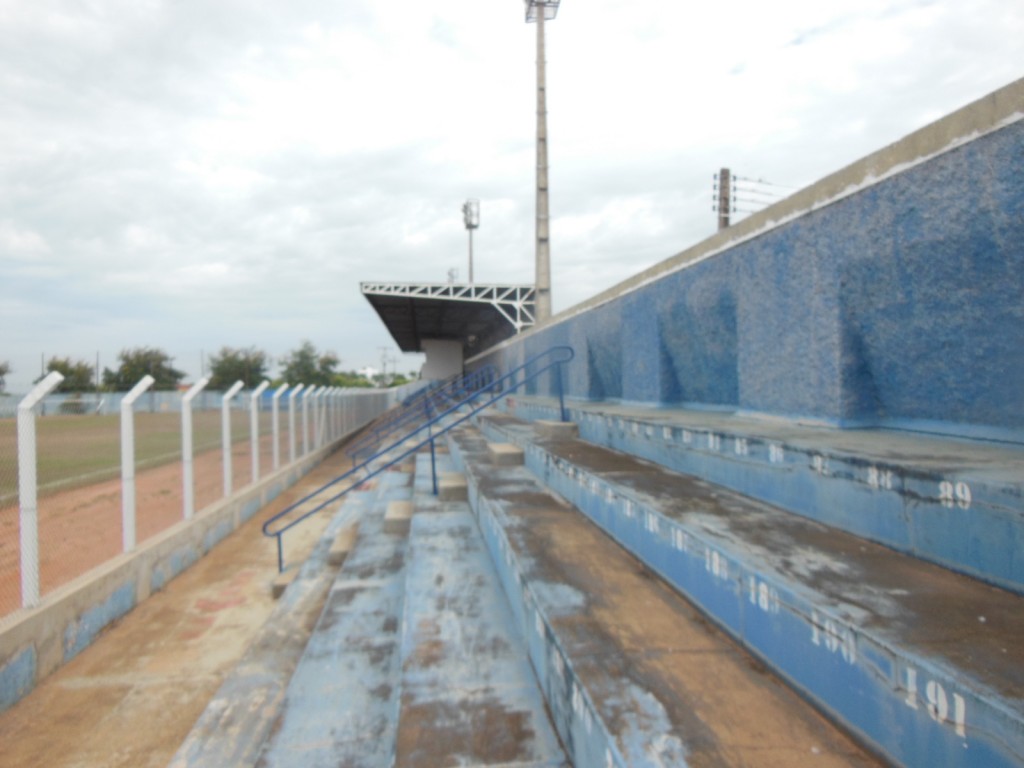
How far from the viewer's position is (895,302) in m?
3.50

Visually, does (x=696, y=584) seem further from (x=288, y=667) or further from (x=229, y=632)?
(x=229, y=632)

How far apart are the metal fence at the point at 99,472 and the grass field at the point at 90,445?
10 mm

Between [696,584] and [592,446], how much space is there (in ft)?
11.1

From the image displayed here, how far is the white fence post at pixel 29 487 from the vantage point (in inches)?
171

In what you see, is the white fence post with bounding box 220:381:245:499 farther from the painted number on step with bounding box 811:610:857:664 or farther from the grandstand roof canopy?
the grandstand roof canopy

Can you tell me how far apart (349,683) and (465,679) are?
1.05 metres

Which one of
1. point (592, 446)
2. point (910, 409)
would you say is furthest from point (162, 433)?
point (910, 409)

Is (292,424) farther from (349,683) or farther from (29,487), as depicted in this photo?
(349,683)

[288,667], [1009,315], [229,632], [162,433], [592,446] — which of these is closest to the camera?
[1009,315]

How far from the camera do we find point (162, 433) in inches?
295

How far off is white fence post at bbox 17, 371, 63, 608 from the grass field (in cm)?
7

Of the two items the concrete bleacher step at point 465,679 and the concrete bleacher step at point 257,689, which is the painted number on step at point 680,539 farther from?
the concrete bleacher step at point 257,689

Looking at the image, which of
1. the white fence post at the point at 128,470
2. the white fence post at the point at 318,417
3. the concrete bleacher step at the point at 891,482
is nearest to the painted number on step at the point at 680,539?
the concrete bleacher step at the point at 891,482

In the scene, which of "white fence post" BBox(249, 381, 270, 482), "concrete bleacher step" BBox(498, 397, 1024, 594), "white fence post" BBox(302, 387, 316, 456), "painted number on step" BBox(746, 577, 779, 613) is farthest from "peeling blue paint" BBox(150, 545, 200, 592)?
"white fence post" BBox(302, 387, 316, 456)
